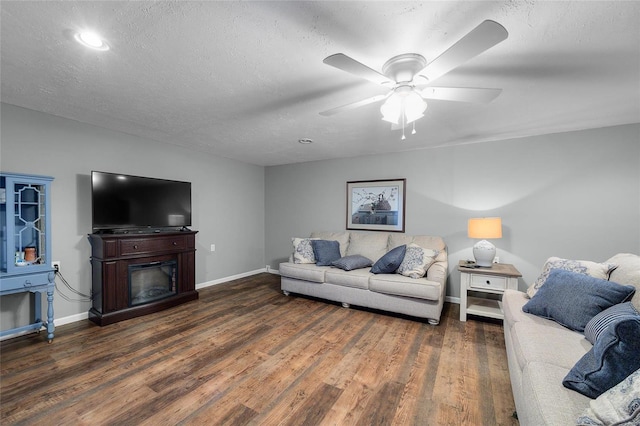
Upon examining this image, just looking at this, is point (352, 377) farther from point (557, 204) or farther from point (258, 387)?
point (557, 204)

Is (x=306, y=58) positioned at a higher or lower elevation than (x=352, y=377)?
higher

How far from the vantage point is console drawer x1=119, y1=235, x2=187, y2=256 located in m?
3.14

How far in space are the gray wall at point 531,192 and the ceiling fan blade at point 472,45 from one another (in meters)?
2.70

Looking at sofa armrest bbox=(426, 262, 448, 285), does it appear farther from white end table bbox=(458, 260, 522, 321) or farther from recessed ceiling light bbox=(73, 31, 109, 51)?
recessed ceiling light bbox=(73, 31, 109, 51)

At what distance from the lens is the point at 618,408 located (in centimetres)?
87

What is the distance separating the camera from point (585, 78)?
199cm

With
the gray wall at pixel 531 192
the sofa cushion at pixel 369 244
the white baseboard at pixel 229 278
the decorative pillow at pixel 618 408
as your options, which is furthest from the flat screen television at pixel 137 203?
the decorative pillow at pixel 618 408

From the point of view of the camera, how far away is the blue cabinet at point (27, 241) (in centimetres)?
238

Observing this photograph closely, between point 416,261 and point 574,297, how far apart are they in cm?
167

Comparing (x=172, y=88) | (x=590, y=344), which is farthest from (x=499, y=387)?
(x=172, y=88)

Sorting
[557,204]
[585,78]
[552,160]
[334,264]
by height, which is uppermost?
[585,78]

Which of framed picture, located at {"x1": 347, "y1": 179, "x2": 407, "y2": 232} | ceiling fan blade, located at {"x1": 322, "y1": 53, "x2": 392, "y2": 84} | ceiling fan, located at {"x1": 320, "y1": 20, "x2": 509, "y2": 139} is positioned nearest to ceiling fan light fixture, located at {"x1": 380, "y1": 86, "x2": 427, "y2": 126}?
ceiling fan, located at {"x1": 320, "y1": 20, "x2": 509, "y2": 139}

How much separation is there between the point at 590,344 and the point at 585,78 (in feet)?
6.17

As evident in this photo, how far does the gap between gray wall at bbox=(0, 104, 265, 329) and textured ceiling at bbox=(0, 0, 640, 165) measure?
0.26 metres
